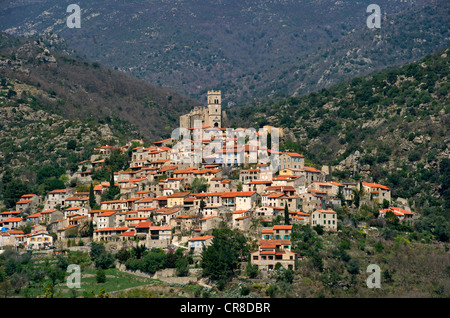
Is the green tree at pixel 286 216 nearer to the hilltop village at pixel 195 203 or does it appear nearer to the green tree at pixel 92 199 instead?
the hilltop village at pixel 195 203

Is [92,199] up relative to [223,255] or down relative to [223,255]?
up

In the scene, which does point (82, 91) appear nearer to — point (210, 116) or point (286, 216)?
point (210, 116)

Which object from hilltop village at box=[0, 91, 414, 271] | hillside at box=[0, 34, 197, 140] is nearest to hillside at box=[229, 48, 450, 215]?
hilltop village at box=[0, 91, 414, 271]

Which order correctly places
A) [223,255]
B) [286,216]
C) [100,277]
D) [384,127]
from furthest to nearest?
[384,127], [286,216], [100,277], [223,255]

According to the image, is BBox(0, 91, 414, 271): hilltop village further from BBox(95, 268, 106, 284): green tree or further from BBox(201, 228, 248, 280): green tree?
BBox(95, 268, 106, 284): green tree

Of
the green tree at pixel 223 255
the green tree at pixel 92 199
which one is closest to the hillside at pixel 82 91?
the green tree at pixel 92 199

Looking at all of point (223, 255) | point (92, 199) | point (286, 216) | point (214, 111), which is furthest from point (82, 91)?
point (223, 255)
